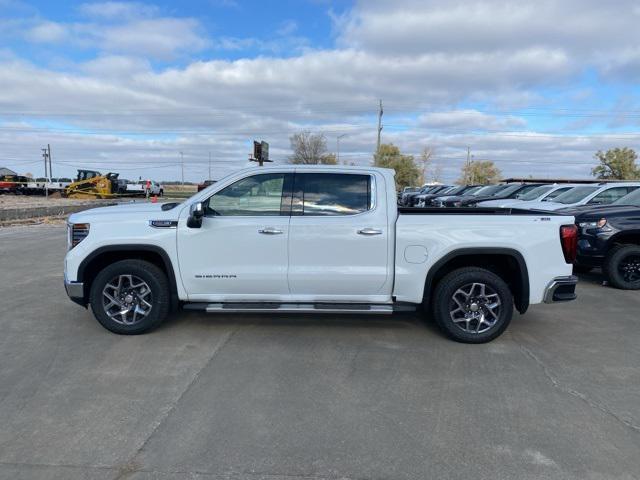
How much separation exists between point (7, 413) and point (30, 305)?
348 centimetres

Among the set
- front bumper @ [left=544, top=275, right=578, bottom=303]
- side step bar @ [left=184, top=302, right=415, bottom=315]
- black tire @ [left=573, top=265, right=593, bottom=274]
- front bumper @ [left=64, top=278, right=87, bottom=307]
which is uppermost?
front bumper @ [left=544, top=275, right=578, bottom=303]

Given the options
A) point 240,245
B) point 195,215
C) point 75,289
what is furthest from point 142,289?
point 240,245

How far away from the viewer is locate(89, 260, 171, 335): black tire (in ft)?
17.5

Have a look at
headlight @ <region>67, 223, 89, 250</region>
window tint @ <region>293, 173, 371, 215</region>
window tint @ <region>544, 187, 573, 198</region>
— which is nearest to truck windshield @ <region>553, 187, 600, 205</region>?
window tint @ <region>544, 187, 573, 198</region>

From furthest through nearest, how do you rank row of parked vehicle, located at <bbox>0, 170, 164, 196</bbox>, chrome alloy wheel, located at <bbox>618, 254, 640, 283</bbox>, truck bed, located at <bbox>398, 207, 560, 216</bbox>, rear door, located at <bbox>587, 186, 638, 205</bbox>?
row of parked vehicle, located at <bbox>0, 170, 164, 196</bbox>, rear door, located at <bbox>587, 186, 638, 205</bbox>, chrome alloy wheel, located at <bbox>618, 254, 640, 283</bbox>, truck bed, located at <bbox>398, 207, 560, 216</bbox>

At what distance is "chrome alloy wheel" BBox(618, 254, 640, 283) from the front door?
20.1ft

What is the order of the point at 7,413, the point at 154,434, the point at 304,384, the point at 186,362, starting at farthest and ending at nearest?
the point at 186,362
the point at 304,384
the point at 7,413
the point at 154,434

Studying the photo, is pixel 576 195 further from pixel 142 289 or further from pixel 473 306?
pixel 142 289

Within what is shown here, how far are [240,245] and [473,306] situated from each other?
2.52 metres

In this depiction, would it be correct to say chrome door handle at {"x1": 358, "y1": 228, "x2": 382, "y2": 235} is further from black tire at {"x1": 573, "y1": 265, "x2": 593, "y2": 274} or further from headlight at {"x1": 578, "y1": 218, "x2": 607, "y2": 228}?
black tire at {"x1": 573, "y1": 265, "x2": 593, "y2": 274}

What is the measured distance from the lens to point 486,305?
5270 millimetres

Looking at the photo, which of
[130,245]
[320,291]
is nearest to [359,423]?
[320,291]

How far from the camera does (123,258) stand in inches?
219

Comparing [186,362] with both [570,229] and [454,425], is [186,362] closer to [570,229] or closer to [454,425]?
[454,425]
